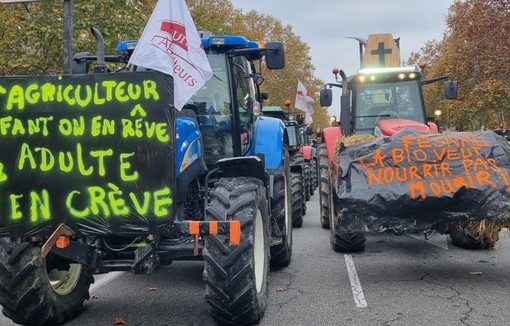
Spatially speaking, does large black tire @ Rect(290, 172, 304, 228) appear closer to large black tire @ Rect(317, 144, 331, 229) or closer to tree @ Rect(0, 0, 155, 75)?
large black tire @ Rect(317, 144, 331, 229)

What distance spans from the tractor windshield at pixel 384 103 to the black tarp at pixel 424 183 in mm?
3210

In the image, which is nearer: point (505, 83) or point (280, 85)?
point (505, 83)

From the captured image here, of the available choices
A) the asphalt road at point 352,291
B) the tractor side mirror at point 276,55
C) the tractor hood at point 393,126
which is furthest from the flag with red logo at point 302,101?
the tractor side mirror at point 276,55

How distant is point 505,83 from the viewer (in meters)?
25.7

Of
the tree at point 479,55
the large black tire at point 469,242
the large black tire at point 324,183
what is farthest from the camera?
the tree at point 479,55

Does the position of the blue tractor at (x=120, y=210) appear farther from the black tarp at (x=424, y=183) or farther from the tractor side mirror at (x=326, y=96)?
the tractor side mirror at (x=326, y=96)

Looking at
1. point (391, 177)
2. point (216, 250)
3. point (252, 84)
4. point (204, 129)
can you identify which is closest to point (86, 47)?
point (252, 84)

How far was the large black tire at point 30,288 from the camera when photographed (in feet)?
15.8

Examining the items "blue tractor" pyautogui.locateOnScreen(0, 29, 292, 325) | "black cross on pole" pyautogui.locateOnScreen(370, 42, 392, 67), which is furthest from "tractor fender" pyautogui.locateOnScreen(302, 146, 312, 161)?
"blue tractor" pyautogui.locateOnScreen(0, 29, 292, 325)

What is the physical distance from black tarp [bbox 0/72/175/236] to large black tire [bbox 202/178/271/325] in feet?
1.71

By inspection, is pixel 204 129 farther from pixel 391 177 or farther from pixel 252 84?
pixel 391 177

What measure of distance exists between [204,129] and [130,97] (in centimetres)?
198

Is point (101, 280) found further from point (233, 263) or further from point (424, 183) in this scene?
point (424, 183)

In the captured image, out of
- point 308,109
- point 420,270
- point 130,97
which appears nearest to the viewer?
point 130,97
